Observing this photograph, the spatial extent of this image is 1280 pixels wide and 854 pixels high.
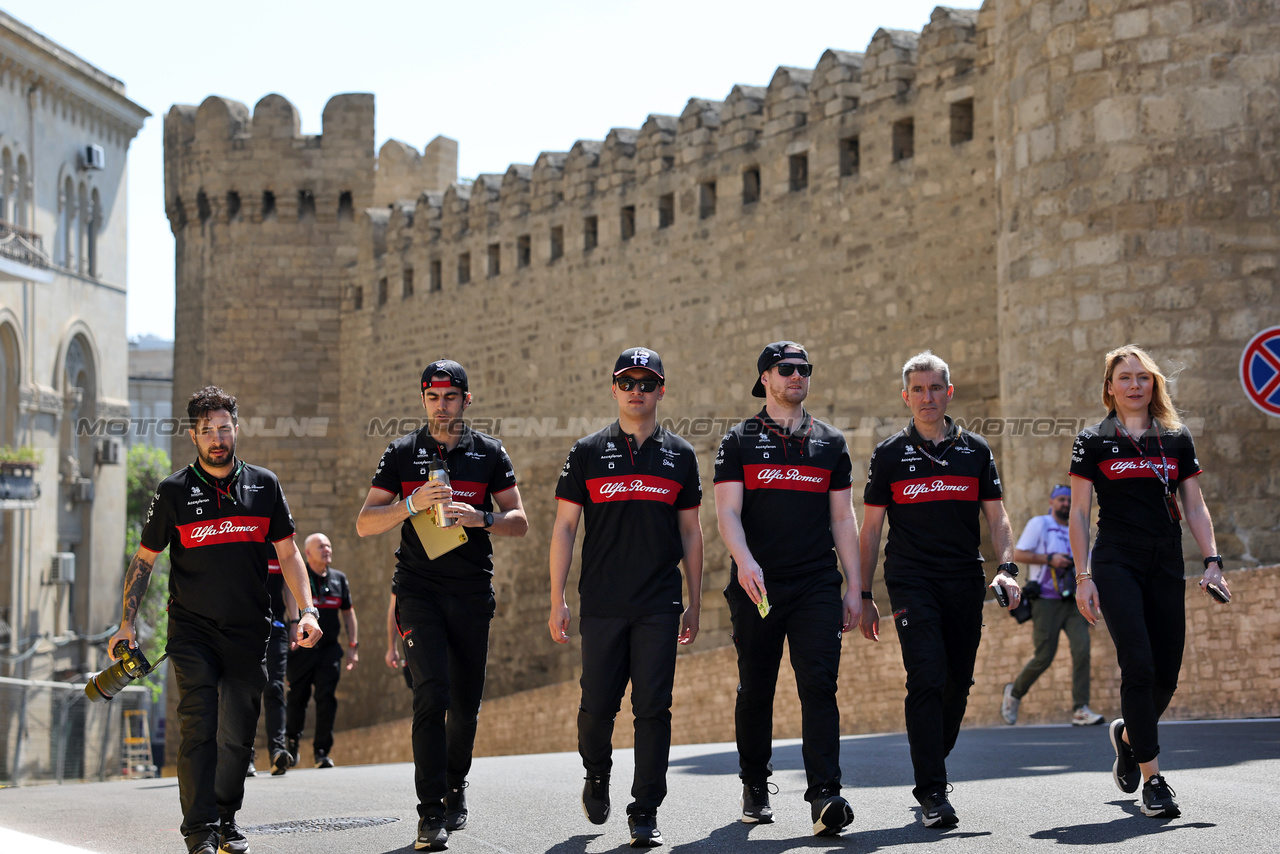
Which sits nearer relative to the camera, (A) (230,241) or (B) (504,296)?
(B) (504,296)

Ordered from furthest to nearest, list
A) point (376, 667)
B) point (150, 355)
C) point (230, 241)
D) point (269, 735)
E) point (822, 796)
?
1. point (150, 355)
2. point (230, 241)
3. point (376, 667)
4. point (269, 735)
5. point (822, 796)

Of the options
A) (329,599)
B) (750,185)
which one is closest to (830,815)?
(329,599)

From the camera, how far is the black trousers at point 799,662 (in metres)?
5.21

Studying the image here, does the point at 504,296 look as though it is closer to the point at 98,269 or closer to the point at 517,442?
the point at 517,442

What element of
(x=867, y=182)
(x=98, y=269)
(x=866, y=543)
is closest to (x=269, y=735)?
(x=866, y=543)

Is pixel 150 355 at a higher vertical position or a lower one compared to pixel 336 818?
higher

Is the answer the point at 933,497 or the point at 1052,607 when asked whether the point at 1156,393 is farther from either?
the point at 1052,607

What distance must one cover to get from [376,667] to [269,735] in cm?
1283

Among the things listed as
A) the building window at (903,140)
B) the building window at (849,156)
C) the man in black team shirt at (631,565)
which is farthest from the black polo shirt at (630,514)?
the building window at (849,156)

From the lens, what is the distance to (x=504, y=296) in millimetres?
20516

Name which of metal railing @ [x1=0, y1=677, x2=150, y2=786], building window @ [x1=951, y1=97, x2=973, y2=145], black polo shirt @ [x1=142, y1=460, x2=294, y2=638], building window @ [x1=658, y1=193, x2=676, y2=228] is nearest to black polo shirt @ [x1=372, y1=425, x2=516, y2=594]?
black polo shirt @ [x1=142, y1=460, x2=294, y2=638]

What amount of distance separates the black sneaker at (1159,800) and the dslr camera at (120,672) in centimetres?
310

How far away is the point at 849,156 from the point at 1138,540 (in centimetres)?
1002

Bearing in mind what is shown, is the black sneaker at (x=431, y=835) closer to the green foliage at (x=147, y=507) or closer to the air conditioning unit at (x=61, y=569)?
the air conditioning unit at (x=61, y=569)
